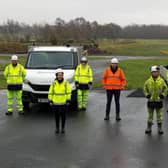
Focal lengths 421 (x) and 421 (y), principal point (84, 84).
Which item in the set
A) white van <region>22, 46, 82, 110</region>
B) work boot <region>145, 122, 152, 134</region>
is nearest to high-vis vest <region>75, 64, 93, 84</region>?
white van <region>22, 46, 82, 110</region>

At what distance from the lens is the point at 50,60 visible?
47.6ft

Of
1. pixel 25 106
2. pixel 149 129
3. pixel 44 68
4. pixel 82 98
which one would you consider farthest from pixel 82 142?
pixel 44 68

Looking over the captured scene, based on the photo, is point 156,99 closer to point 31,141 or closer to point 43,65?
point 31,141

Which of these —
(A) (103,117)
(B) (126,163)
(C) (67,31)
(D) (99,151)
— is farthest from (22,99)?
(C) (67,31)

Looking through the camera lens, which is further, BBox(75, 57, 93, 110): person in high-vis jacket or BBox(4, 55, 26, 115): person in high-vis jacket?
BBox(75, 57, 93, 110): person in high-vis jacket

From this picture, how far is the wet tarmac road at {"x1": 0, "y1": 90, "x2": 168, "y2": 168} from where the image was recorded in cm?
781

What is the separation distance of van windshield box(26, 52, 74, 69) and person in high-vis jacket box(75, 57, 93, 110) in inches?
26.7

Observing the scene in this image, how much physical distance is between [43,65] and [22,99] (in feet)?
4.76

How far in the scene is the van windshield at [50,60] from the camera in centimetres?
1423

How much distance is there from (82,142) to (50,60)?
5621mm

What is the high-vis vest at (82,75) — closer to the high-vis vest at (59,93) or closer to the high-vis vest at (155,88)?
the high-vis vest at (59,93)

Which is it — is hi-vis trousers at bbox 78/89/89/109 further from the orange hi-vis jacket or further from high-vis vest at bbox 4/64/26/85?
high-vis vest at bbox 4/64/26/85

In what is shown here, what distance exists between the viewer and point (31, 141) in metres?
9.55

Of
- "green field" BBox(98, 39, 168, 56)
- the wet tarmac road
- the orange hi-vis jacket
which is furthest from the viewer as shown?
"green field" BBox(98, 39, 168, 56)
